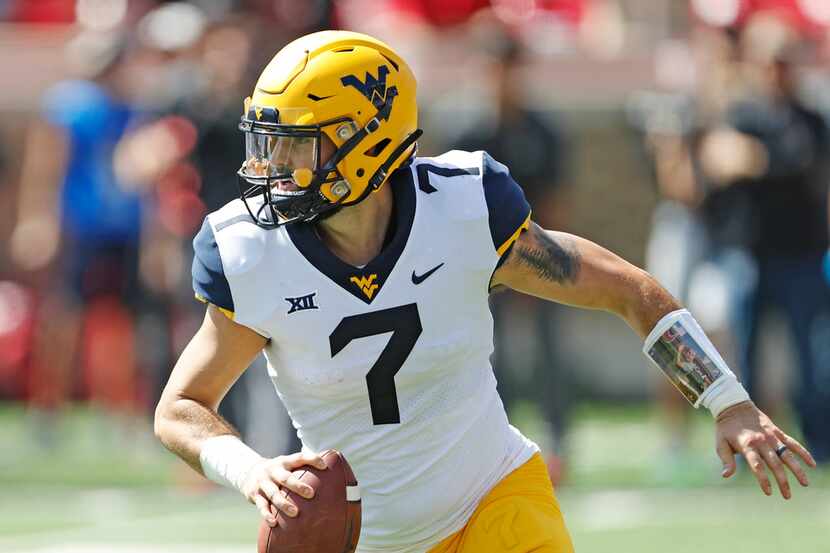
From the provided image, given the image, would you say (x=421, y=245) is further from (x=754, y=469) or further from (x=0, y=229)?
(x=0, y=229)

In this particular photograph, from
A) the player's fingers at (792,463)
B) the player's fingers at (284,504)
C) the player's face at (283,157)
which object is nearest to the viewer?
the player's fingers at (284,504)

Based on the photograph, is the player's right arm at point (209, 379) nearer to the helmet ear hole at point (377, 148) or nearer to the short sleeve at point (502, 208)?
the helmet ear hole at point (377, 148)

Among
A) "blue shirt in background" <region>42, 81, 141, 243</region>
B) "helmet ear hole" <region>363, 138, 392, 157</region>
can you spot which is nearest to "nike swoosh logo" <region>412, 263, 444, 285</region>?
"helmet ear hole" <region>363, 138, 392, 157</region>

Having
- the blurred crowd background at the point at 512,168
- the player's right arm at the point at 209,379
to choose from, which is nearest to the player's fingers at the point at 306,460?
the player's right arm at the point at 209,379

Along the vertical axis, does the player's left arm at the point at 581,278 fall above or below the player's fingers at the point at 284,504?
above

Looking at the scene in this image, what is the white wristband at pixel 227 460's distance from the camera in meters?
3.72

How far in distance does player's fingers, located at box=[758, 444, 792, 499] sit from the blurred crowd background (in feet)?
13.9

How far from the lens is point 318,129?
4.13m

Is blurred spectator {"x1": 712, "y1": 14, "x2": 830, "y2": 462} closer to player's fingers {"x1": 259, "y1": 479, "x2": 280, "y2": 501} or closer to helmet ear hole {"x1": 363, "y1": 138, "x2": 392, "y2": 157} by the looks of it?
helmet ear hole {"x1": 363, "y1": 138, "x2": 392, "y2": 157}

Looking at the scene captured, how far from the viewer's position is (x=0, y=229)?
39.7 feet

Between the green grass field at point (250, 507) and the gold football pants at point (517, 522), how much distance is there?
2.38 metres

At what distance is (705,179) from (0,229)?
18.8 feet

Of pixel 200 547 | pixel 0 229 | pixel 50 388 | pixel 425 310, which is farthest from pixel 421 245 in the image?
pixel 0 229

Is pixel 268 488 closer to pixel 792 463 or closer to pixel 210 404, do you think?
pixel 210 404
